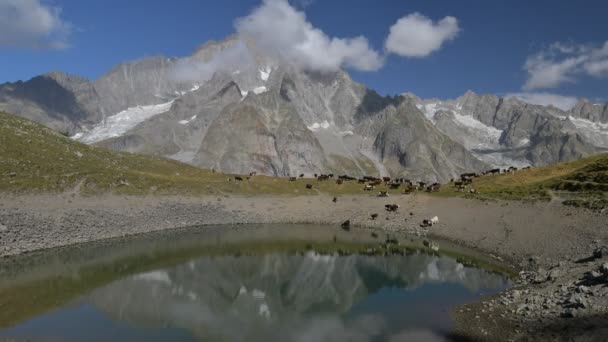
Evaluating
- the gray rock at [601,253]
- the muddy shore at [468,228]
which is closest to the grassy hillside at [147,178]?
the muddy shore at [468,228]

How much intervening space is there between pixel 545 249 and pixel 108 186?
71.5 metres

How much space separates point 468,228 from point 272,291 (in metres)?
42.7

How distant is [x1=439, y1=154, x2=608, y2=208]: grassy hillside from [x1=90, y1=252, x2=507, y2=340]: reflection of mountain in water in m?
29.3

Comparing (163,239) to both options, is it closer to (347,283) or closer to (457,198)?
(347,283)

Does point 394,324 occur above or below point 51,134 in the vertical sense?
below

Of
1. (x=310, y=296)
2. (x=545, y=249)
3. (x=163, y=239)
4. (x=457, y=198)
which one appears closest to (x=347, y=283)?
(x=310, y=296)

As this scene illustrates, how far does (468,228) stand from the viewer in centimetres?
7631

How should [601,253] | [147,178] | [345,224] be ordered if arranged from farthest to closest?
[147,178], [345,224], [601,253]

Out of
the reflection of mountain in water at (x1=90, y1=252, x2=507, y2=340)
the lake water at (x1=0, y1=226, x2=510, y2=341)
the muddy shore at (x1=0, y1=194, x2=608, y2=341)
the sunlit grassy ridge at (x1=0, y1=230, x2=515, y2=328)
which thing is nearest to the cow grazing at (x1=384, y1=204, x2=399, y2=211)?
the muddy shore at (x1=0, y1=194, x2=608, y2=341)

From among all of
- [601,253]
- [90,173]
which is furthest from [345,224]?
[601,253]

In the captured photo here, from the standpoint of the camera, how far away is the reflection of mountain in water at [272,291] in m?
35.8

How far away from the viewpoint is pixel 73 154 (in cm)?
9469

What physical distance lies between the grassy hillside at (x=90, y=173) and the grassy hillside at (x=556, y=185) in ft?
104

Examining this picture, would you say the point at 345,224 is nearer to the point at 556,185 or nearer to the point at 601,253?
the point at 556,185
